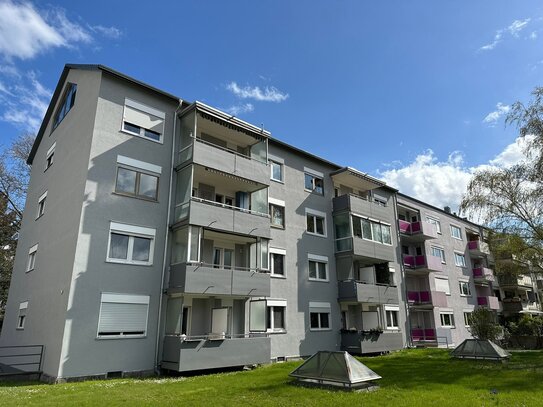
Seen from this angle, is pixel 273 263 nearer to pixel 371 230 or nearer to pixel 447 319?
pixel 371 230

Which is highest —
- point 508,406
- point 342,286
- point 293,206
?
point 293,206

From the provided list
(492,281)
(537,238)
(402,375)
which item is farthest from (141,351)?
(492,281)

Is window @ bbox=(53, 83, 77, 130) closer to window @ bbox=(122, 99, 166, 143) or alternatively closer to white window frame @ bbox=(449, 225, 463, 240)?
window @ bbox=(122, 99, 166, 143)

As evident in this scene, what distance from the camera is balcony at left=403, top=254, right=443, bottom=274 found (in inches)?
1305

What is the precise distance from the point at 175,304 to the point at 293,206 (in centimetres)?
1016

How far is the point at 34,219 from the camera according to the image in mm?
22062

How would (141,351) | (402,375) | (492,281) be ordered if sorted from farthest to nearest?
(492,281), (141,351), (402,375)

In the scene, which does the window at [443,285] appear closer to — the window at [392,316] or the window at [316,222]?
the window at [392,316]

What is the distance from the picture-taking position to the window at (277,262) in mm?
22250

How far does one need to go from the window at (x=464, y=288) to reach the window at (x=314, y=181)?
68.9ft

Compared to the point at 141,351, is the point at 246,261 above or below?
above

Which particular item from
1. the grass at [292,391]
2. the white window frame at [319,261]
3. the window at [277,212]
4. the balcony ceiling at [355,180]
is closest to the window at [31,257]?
the grass at [292,391]

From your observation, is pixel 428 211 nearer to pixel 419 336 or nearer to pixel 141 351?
pixel 419 336

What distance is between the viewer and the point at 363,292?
24.7 m
